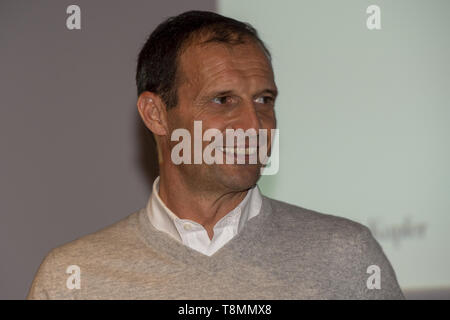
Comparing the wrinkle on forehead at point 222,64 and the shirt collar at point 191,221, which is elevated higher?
the wrinkle on forehead at point 222,64

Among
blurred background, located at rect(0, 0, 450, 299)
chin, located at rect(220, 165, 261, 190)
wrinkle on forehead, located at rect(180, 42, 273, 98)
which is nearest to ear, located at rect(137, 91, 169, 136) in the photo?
wrinkle on forehead, located at rect(180, 42, 273, 98)

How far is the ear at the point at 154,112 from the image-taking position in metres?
1.55

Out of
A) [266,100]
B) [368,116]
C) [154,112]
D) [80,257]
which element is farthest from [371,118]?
[80,257]

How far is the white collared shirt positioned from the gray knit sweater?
0.8 inches

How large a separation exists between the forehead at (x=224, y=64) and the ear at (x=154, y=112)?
0.12 meters

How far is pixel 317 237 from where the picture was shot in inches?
56.1

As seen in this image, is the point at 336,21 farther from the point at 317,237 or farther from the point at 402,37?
the point at 317,237

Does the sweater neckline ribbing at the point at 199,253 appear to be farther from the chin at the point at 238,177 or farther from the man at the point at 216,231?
the chin at the point at 238,177

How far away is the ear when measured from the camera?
1.55 metres

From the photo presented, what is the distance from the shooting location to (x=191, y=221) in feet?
4.77

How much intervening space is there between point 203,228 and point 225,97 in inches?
12.2

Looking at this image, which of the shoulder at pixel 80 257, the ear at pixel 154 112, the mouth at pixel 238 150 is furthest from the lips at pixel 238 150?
the shoulder at pixel 80 257

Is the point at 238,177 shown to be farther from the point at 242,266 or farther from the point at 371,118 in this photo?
the point at 371,118
